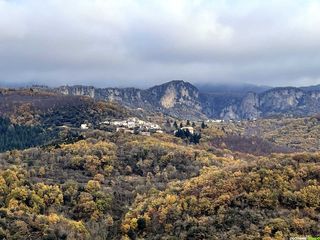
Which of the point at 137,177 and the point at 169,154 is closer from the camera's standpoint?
the point at 137,177

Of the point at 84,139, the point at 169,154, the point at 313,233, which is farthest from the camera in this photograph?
Answer: the point at 84,139

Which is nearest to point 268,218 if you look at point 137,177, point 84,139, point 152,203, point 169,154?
point 152,203

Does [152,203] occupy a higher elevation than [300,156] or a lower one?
lower

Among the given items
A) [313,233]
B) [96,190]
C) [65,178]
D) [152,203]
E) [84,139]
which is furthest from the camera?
[84,139]

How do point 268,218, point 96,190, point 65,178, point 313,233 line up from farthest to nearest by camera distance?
1. point 65,178
2. point 96,190
3. point 268,218
4. point 313,233

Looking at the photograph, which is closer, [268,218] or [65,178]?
[268,218]

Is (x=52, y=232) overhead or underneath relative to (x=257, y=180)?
underneath

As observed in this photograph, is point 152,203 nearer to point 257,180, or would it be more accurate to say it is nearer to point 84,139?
point 257,180

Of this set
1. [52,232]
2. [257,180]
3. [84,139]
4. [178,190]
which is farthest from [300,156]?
[84,139]

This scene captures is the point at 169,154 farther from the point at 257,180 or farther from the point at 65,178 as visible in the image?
the point at 257,180
